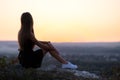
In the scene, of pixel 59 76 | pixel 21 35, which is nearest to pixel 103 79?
pixel 59 76

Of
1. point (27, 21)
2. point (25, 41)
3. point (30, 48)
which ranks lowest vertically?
point (30, 48)

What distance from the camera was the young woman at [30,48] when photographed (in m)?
19.3

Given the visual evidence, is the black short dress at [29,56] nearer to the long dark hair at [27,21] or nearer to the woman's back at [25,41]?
the woman's back at [25,41]

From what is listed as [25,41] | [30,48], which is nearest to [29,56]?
[30,48]

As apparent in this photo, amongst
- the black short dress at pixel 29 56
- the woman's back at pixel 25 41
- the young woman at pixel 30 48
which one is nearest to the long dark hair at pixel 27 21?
the young woman at pixel 30 48

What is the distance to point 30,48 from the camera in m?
19.8

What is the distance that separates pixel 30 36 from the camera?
19.4 metres

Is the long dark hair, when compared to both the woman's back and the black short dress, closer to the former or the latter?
the woman's back

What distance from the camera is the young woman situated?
762 inches

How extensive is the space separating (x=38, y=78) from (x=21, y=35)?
225 cm

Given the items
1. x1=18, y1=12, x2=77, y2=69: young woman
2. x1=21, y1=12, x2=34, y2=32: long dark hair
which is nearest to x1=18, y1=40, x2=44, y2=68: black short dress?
x1=18, y1=12, x2=77, y2=69: young woman

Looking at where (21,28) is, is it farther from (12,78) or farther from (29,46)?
(12,78)

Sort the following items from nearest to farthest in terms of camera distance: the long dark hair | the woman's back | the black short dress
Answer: the long dark hair
the woman's back
the black short dress

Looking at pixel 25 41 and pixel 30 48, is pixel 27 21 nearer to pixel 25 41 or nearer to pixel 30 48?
pixel 25 41
